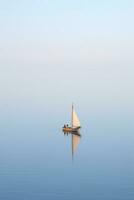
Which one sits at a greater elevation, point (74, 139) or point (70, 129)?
point (70, 129)

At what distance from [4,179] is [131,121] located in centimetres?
5992

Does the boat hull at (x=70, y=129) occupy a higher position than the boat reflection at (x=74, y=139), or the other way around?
the boat hull at (x=70, y=129)

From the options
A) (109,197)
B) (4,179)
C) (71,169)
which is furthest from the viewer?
(71,169)

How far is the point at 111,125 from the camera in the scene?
336 ft

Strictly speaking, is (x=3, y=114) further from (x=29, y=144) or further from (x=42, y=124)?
(x=29, y=144)

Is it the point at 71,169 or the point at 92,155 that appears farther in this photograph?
the point at 92,155

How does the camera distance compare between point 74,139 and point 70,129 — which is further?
point 70,129

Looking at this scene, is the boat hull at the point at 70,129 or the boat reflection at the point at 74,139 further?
the boat hull at the point at 70,129

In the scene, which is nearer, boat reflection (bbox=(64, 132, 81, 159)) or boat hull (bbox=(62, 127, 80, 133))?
boat reflection (bbox=(64, 132, 81, 159))

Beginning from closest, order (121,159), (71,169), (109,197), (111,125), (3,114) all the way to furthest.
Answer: (109,197) < (71,169) < (121,159) < (111,125) < (3,114)

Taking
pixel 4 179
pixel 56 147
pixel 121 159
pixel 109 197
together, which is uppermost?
pixel 56 147

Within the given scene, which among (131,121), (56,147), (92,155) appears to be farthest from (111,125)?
(92,155)

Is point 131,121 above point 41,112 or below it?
below

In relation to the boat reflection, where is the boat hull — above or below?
above
